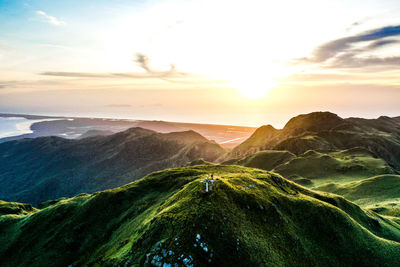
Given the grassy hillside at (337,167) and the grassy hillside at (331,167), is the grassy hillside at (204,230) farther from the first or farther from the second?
the grassy hillside at (337,167)

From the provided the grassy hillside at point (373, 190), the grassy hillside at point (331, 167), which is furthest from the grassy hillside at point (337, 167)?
the grassy hillside at point (373, 190)

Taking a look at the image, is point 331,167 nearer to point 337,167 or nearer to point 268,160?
point 337,167

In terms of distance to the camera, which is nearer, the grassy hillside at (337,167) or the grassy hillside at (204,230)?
the grassy hillside at (204,230)

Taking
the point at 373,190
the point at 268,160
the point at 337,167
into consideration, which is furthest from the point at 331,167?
the point at 268,160

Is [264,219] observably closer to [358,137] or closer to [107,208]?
[107,208]

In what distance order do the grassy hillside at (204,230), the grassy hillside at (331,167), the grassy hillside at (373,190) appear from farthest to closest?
the grassy hillside at (331,167) < the grassy hillside at (373,190) < the grassy hillside at (204,230)

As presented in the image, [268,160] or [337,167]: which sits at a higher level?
[337,167]

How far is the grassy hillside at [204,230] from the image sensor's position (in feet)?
72.1

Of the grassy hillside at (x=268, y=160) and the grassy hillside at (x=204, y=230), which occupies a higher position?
the grassy hillside at (x=204, y=230)

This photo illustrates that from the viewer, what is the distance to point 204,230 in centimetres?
2225

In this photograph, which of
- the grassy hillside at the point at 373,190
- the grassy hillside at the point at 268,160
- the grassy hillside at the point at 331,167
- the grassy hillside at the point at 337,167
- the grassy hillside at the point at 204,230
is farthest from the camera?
the grassy hillside at the point at 268,160

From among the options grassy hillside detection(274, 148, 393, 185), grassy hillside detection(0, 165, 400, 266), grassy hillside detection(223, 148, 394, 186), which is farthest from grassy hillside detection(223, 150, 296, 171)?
grassy hillside detection(0, 165, 400, 266)

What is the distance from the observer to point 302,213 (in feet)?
110

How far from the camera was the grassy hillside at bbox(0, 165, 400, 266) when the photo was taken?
21984 mm
